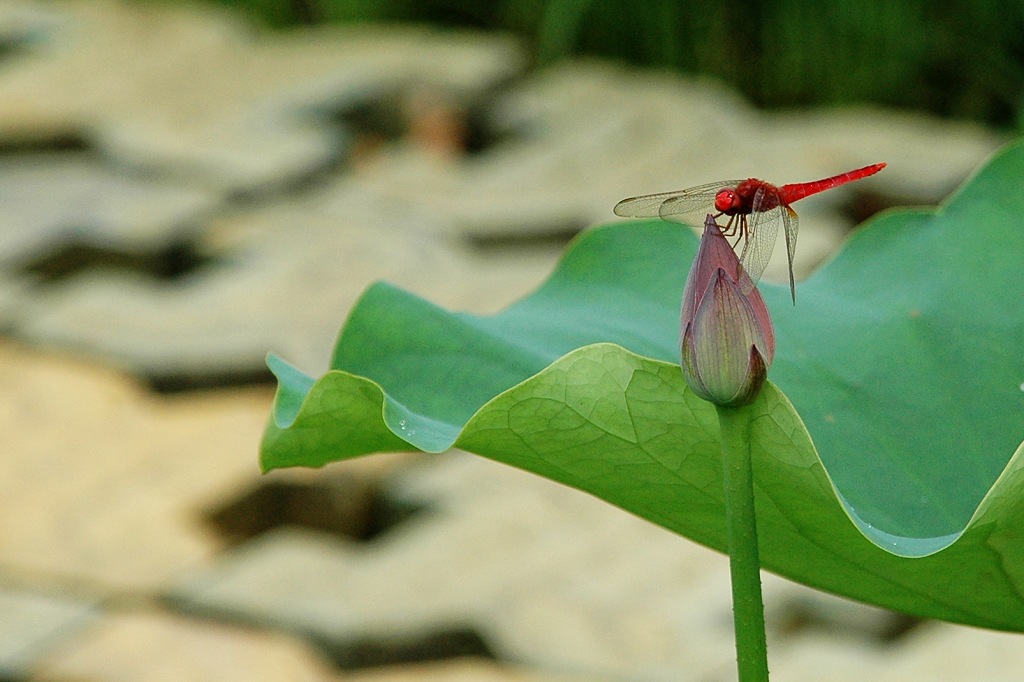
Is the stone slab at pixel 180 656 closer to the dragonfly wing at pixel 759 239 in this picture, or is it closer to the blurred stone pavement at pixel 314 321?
the blurred stone pavement at pixel 314 321

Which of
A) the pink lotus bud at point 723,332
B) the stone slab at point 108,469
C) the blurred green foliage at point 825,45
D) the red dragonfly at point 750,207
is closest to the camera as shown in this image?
the pink lotus bud at point 723,332

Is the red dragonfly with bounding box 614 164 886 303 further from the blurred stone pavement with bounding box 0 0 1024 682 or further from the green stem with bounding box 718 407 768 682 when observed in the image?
the blurred stone pavement with bounding box 0 0 1024 682

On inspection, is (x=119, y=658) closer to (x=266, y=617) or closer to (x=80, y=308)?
(x=266, y=617)

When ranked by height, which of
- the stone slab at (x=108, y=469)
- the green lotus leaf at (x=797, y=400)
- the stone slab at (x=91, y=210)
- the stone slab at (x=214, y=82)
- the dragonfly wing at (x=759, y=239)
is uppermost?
the dragonfly wing at (x=759, y=239)

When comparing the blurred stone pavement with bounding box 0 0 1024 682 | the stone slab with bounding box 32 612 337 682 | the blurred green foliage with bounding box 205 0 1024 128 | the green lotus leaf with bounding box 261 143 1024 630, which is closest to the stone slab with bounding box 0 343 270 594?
the blurred stone pavement with bounding box 0 0 1024 682

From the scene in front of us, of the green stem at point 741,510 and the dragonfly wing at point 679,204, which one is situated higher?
the dragonfly wing at point 679,204

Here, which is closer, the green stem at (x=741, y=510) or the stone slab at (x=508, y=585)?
the green stem at (x=741, y=510)

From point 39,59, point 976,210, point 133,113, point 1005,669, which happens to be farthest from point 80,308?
point 976,210

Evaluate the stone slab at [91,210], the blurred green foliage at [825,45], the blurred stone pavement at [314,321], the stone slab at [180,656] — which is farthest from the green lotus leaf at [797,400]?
the blurred green foliage at [825,45]

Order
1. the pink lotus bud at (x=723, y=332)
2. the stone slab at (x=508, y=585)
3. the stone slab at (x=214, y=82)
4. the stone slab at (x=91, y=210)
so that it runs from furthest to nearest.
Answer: the stone slab at (x=214, y=82) < the stone slab at (x=91, y=210) < the stone slab at (x=508, y=585) < the pink lotus bud at (x=723, y=332)
